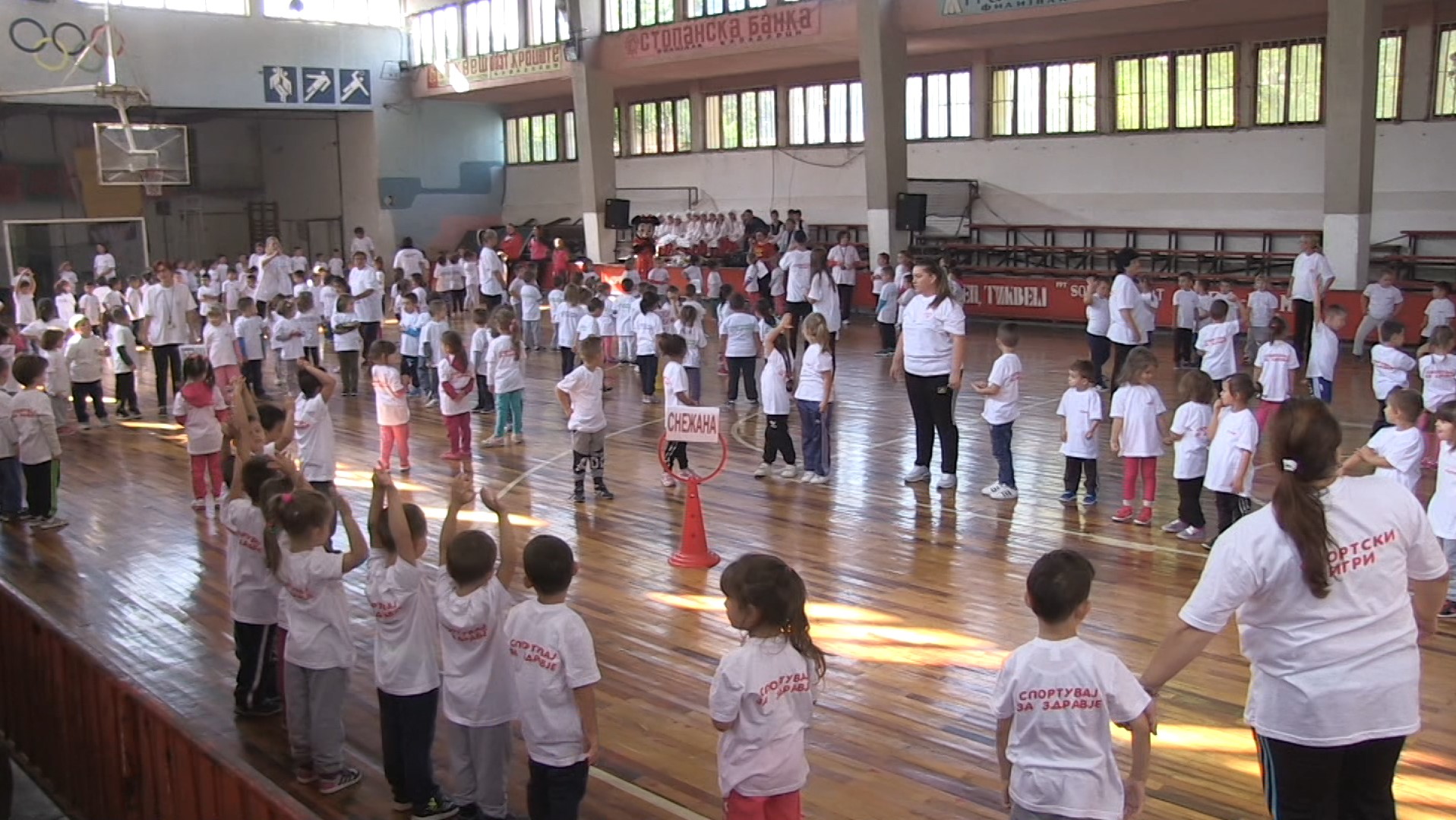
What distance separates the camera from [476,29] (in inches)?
1275

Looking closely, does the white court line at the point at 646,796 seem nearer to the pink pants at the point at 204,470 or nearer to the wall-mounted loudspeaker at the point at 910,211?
the pink pants at the point at 204,470

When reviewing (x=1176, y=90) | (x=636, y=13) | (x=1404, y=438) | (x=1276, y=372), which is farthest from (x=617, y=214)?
(x=1404, y=438)

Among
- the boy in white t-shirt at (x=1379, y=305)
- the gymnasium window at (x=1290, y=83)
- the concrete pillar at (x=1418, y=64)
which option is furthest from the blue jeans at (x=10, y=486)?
the concrete pillar at (x=1418, y=64)

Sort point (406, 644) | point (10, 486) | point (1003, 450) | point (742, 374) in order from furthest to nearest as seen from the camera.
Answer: point (742, 374)
point (1003, 450)
point (10, 486)
point (406, 644)

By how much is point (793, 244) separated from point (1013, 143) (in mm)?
7839

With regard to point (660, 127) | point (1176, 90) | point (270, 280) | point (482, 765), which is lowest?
point (482, 765)

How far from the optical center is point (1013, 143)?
24.9 metres

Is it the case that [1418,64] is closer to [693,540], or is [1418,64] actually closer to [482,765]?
[693,540]

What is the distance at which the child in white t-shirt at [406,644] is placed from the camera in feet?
16.1

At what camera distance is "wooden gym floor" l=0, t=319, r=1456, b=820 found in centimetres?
531

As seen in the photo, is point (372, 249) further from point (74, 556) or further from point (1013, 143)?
point (74, 556)

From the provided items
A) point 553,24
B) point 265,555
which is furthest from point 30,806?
point 553,24

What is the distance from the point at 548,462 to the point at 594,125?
17570 mm

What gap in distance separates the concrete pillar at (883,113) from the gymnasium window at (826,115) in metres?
4.67
